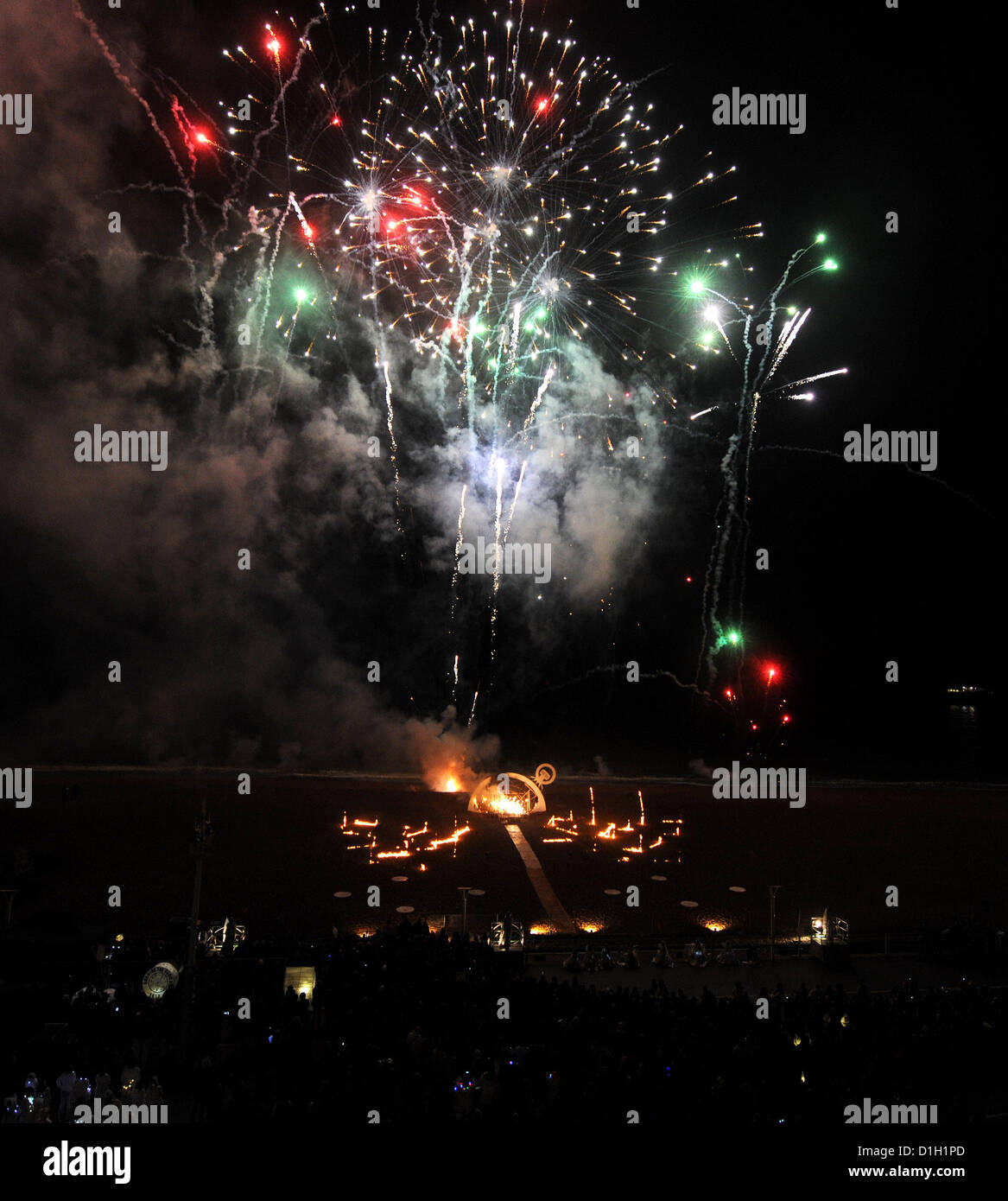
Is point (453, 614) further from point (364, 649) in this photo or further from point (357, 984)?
point (357, 984)

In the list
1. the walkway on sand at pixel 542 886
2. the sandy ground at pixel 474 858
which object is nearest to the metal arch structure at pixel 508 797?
the sandy ground at pixel 474 858

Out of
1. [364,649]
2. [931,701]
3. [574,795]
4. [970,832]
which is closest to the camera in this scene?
[970,832]

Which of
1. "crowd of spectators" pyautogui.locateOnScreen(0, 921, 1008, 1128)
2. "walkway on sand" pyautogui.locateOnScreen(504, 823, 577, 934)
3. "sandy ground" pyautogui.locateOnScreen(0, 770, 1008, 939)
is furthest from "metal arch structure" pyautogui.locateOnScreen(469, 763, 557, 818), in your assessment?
"crowd of spectators" pyautogui.locateOnScreen(0, 921, 1008, 1128)

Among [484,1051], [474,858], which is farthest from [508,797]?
[484,1051]

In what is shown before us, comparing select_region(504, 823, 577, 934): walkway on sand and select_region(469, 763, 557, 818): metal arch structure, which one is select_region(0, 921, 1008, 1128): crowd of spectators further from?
select_region(469, 763, 557, 818): metal arch structure

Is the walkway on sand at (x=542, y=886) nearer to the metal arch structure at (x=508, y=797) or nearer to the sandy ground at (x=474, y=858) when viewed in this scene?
the sandy ground at (x=474, y=858)

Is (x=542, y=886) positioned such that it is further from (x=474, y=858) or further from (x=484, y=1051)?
(x=484, y=1051)
